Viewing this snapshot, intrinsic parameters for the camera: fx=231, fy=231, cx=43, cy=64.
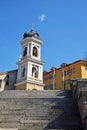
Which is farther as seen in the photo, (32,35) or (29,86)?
(32,35)

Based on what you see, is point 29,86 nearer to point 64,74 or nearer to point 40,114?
point 64,74

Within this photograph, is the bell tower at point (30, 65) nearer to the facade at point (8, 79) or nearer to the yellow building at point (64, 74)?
the facade at point (8, 79)

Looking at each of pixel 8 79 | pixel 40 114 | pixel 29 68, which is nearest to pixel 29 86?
pixel 29 68

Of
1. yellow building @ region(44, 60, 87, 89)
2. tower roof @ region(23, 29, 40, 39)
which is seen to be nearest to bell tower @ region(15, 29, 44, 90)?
tower roof @ region(23, 29, 40, 39)

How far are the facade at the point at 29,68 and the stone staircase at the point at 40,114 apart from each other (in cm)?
2934

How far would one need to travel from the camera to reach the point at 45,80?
61375mm

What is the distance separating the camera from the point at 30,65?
4412 cm

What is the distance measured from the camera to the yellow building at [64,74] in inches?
2064

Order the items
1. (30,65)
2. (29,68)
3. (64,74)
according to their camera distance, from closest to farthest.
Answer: (29,68) < (30,65) < (64,74)

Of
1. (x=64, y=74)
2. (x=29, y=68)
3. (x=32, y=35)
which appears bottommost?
(x=29, y=68)

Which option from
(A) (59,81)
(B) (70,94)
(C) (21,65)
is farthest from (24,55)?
(B) (70,94)

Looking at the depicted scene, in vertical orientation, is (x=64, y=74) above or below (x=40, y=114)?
above

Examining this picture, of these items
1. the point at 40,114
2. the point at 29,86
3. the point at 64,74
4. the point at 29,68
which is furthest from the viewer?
the point at 64,74

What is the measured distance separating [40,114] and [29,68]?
1305 inches
